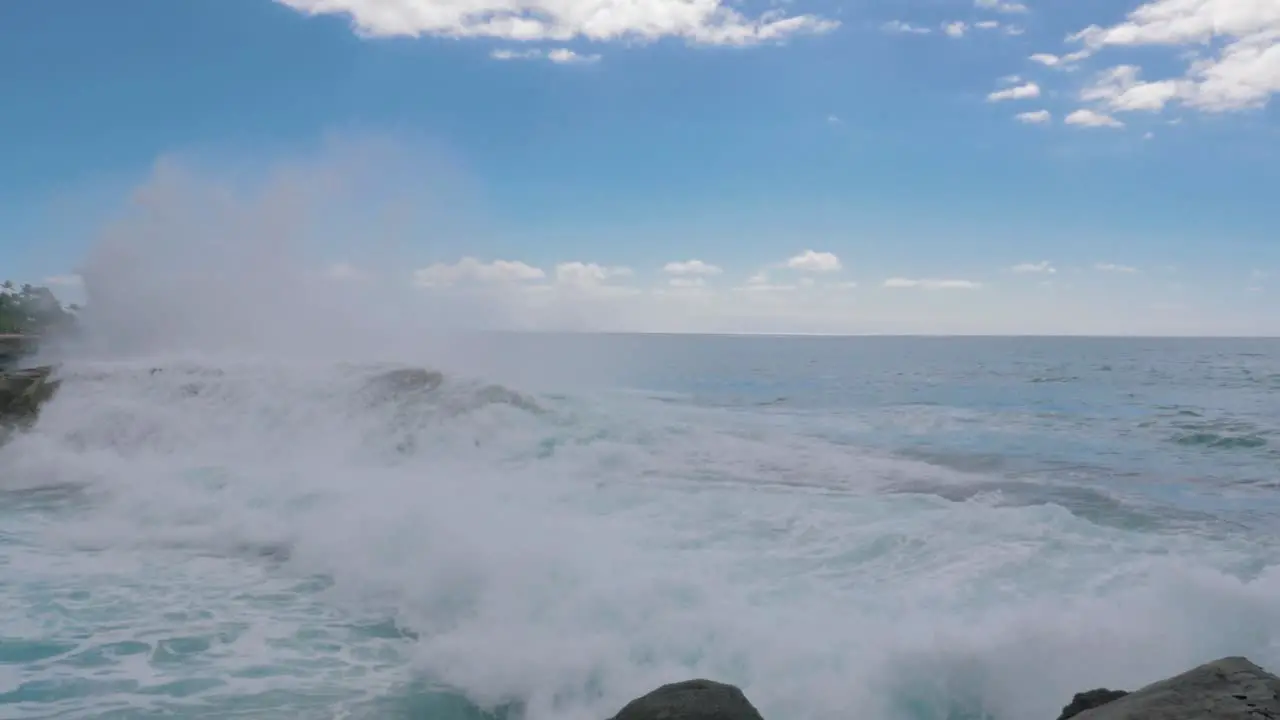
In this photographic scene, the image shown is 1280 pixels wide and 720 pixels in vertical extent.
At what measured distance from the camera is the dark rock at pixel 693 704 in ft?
15.8

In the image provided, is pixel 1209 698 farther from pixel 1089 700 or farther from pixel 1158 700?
pixel 1089 700

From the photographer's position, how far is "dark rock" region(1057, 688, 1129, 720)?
508 centimetres

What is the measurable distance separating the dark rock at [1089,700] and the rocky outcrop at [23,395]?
66.0 feet

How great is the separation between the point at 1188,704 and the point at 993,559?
4.26 m

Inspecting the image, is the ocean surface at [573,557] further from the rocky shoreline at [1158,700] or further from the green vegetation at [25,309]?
the green vegetation at [25,309]

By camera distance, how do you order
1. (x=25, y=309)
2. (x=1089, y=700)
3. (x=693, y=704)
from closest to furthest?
1. (x=693, y=704)
2. (x=1089, y=700)
3. (x=25, y=309)

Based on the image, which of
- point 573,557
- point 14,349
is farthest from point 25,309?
point 573,557

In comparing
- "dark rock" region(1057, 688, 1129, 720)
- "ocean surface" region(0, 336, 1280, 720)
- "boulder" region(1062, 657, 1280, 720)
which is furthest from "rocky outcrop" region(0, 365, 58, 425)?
"boulder" region(1062, 657, 1280, 720)

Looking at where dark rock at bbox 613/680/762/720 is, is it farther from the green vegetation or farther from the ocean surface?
the green vegetation

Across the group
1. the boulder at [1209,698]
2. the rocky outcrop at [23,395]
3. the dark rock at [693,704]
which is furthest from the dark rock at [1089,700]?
the rocky outcrop at [23,395]

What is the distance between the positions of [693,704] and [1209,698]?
8.28ft

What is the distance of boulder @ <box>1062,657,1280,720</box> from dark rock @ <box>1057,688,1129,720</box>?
0.51 m

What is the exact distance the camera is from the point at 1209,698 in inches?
169

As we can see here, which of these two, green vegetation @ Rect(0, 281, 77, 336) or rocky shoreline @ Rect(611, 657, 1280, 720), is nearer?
rocky shoreline @ Rect(611, 657, 1280, 720)
